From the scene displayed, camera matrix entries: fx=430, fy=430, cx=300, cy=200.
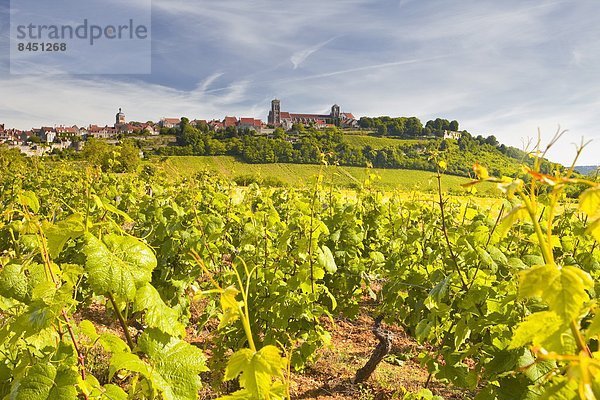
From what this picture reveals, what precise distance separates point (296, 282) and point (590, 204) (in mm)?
3172

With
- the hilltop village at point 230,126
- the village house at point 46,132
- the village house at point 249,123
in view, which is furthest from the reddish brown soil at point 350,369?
the village house at point 249,123

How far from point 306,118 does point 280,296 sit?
145572 millimetres

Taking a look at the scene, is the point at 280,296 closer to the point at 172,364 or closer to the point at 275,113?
the point at 172,364

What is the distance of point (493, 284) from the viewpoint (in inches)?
119

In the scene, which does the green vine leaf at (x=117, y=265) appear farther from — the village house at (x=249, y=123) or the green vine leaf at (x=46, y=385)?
the village house at (x=249, y=123)

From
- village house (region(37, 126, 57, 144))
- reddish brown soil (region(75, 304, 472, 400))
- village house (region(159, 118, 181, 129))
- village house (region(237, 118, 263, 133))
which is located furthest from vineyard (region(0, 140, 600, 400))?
village house (region(159, 118, 181, 129))

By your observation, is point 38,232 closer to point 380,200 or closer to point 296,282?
point 296,282

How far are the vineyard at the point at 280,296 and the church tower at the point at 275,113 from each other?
14660 cm

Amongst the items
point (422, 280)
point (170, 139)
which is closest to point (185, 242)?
point (422, 280)

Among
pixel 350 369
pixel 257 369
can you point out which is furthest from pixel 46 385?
pixel 350 369

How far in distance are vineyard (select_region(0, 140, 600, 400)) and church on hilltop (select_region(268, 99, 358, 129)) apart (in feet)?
420

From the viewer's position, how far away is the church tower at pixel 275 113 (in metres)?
152

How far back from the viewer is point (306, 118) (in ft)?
481

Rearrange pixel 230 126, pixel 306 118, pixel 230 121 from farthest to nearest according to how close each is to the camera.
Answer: pixel 306 118 < pixel 230 121 < pixel 230 126
